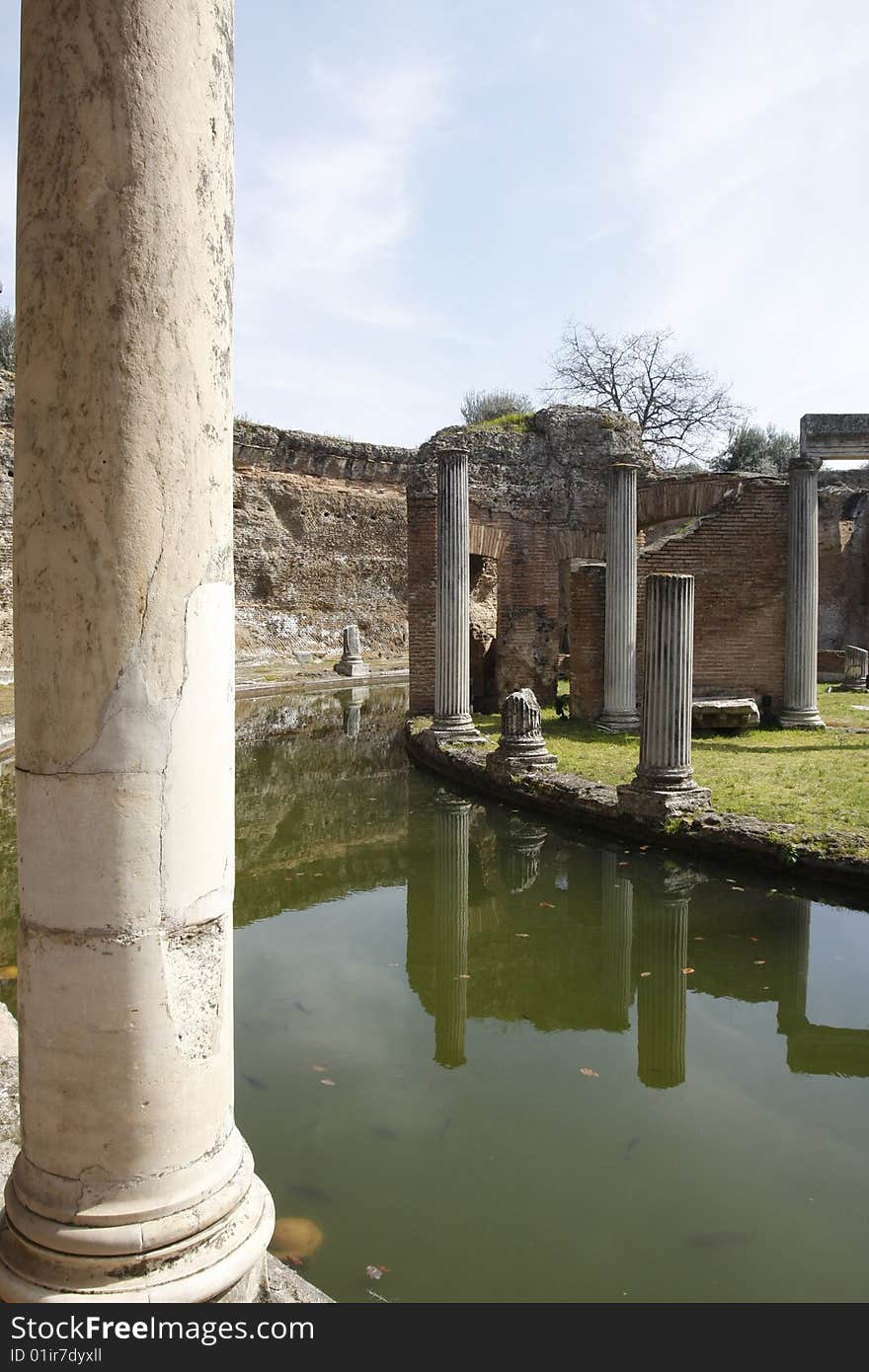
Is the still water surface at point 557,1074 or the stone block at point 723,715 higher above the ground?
the stone block at point 723,715

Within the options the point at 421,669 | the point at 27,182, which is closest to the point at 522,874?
the point at 27,182

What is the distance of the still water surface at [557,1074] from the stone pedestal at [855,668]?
14.1m

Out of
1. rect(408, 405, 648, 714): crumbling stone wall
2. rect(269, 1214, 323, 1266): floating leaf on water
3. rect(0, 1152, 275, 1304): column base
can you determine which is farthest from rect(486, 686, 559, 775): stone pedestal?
rect(0, 1152, 275, 1304): column base

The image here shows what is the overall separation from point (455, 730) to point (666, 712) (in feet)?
13.2

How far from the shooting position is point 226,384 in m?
1.96

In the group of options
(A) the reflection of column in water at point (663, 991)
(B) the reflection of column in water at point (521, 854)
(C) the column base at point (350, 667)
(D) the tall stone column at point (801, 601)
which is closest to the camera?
(A) the reflection of column in water at point (663, 991)

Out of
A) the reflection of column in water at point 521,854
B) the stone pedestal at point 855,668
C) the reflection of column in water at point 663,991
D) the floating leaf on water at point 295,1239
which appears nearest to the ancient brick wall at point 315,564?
the stone pedestal at point 855,668

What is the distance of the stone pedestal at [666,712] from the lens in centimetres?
752

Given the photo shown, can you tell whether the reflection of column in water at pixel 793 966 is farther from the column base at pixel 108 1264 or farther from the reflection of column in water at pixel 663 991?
the column base at pixel 108 1264

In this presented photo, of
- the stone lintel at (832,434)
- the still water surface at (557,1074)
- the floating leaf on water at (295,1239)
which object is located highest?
the stone lintel at (832,434)

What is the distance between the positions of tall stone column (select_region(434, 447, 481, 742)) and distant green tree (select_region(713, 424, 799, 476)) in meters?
24.7

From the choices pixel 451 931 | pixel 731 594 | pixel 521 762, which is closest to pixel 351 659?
pixel 731 594

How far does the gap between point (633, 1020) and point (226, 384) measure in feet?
11.8
